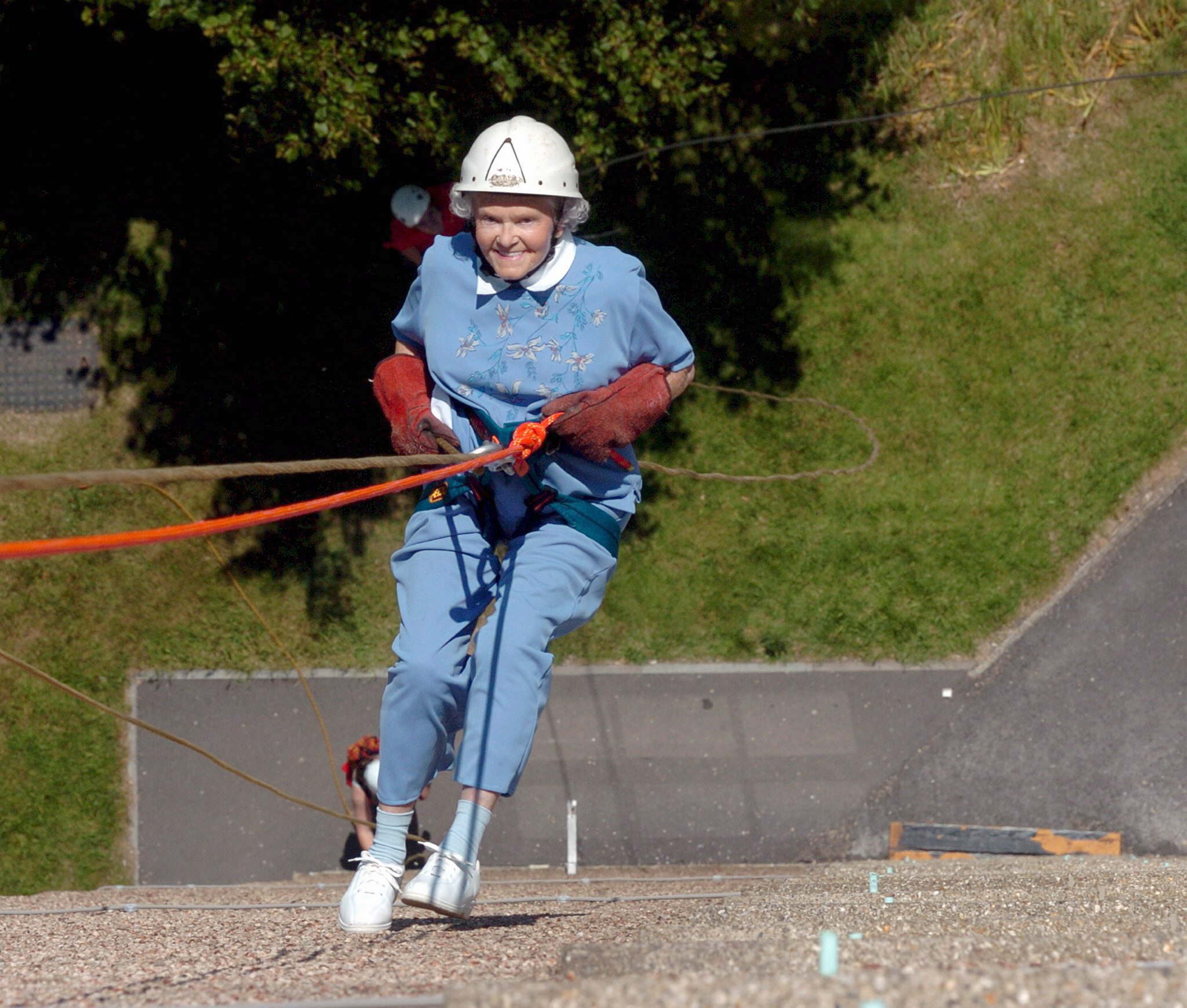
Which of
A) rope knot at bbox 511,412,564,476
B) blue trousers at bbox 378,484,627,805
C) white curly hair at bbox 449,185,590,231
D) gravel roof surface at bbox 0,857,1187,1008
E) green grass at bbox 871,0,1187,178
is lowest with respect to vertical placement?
gravel roof surface at bbox 0,857,1187,1008

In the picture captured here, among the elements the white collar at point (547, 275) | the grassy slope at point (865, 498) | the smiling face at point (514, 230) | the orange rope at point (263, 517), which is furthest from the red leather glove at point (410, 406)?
the grassy slope at point (865, 498)

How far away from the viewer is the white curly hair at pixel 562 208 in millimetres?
4016

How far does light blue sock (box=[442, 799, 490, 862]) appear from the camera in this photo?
390 centimetres

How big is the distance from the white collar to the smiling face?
4 cm

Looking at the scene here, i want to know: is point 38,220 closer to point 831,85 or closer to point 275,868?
point 275,868

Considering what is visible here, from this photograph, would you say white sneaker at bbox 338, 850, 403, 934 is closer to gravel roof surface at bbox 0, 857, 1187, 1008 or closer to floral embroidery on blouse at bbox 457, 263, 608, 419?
gravel roof surface at bbox 0, 857, 1187, 1008

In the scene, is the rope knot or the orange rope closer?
the orange rope

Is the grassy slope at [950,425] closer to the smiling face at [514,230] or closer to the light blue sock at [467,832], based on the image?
the light blue sock at [467,832]

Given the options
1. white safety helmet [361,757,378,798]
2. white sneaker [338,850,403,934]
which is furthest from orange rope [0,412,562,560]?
white safety helmet [361,757,378,798]

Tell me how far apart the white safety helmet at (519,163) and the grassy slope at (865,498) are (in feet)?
11.6

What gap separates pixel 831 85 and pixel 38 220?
4905 millimetres

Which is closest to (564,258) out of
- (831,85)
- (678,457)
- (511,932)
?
(511,932)

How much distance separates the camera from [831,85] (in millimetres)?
7508

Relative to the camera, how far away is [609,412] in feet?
13.2
